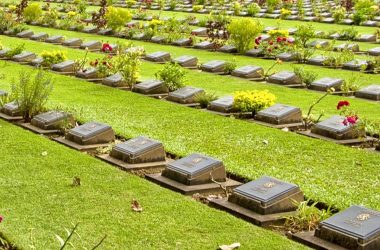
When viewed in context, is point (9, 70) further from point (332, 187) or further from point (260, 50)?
point (332, 187)

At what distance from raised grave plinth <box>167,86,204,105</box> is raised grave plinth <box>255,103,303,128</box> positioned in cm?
181

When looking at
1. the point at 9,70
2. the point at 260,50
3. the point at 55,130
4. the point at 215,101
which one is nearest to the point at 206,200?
the point at 55,130

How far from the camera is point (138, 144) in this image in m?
9.23

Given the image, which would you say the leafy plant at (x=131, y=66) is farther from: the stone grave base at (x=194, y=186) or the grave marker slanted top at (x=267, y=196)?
the grave marker slanted top at (x=267, y=196)

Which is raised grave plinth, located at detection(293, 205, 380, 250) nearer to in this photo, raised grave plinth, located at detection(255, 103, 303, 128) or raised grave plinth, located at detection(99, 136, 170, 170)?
raised grave plinth, located at detection(99, 136, 170, 170)

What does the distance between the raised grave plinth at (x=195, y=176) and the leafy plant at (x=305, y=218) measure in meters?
1.24

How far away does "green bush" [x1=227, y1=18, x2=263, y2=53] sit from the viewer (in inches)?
771

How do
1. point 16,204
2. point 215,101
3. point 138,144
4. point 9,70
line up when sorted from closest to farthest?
1. point 16,204
2. point 138,144
3. point 215,101
4. point 9,70

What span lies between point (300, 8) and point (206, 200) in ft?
80.5

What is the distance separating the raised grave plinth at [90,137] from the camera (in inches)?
391

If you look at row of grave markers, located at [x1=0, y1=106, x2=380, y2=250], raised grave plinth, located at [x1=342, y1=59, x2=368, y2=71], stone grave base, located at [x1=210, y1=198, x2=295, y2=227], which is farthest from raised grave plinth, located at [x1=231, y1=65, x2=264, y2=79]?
stone grave base, located at [x1=210, y1=198, x2=295, y2=227]

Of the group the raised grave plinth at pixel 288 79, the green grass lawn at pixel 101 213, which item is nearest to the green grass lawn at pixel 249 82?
the raised grave plinth at pixel 288 79

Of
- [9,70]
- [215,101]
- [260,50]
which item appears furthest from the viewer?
[260,50]

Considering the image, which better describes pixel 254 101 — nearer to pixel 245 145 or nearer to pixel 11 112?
pixel 245 145
